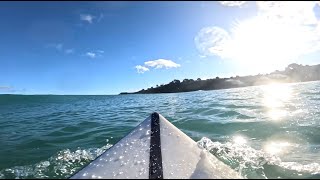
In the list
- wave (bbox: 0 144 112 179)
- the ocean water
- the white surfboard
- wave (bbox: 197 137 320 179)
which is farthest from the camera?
the ocean water

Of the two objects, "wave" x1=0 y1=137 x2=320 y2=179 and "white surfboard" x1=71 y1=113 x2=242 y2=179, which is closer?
"white surfboard" x1=71 y1=113 x2=242 y2=179

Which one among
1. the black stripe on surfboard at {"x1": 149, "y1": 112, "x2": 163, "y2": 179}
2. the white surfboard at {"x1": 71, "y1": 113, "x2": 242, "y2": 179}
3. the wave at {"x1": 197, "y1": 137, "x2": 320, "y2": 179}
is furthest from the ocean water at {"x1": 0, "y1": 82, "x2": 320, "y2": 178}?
the black stripe on surfboard at {"x1": 149, "y1": 112, "x2": 163, "y2": 179}

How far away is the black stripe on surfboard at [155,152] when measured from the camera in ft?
12.8

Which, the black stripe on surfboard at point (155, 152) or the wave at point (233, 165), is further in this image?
the wave at point (233, 165)

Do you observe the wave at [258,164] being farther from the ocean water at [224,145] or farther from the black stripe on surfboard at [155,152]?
the black stripe on surfboard at [155,152]

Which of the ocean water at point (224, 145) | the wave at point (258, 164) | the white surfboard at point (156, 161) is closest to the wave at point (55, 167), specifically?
the ocean water at point (224, 145)

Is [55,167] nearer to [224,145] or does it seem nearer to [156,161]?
[156,161]

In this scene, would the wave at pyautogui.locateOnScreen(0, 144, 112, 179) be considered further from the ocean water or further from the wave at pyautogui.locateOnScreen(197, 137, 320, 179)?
the wave at pyautogui.locateOnScreen(197, 137, 320, 179)

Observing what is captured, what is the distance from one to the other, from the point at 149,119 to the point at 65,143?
176 inches

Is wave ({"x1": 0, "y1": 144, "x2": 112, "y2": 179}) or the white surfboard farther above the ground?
the white surfboard

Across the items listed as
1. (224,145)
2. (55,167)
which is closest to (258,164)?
(224,145)

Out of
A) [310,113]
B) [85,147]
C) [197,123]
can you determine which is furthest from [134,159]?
[310,113]

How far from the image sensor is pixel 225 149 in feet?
24.9

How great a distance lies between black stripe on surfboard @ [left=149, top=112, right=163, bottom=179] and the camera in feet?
12.8
